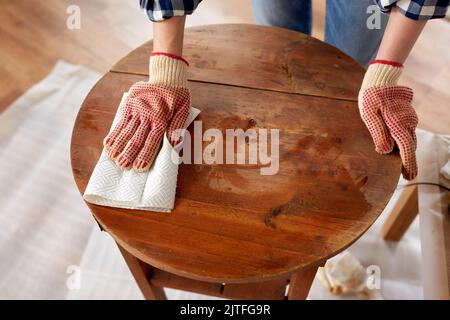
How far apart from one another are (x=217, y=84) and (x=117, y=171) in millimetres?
267

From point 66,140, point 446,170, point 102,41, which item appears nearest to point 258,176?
point 446,170

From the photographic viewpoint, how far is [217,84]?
2.63ft

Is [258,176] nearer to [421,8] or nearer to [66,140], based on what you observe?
[421,8]

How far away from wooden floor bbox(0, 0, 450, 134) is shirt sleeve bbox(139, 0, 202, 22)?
0.89 metres

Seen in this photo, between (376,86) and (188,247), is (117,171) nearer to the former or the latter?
(188,247)

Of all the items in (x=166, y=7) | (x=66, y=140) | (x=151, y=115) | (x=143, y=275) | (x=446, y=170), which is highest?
(x=166, y=7)

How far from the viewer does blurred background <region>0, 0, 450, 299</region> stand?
1.10 meters

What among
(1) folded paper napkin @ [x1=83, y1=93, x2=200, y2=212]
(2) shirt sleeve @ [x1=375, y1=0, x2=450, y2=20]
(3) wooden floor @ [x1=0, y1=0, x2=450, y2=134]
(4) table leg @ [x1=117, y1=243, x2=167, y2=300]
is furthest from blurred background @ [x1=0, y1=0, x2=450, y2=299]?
(1) folded paper napkin @ [x1=83, y1=93, x2=200, y2=212]

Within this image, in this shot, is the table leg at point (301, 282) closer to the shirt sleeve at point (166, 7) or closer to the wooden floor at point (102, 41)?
the shirt sleeve at point (166, 7)

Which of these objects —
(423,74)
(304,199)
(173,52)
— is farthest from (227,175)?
(423,74)

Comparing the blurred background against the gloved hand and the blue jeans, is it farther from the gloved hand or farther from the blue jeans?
the gloved hand

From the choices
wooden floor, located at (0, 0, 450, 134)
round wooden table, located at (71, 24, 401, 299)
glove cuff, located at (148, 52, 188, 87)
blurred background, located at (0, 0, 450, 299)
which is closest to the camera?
round wooden table, located at (71, 24, 401, 299)

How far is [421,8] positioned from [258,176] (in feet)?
1.19

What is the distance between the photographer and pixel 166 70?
2.39ft
